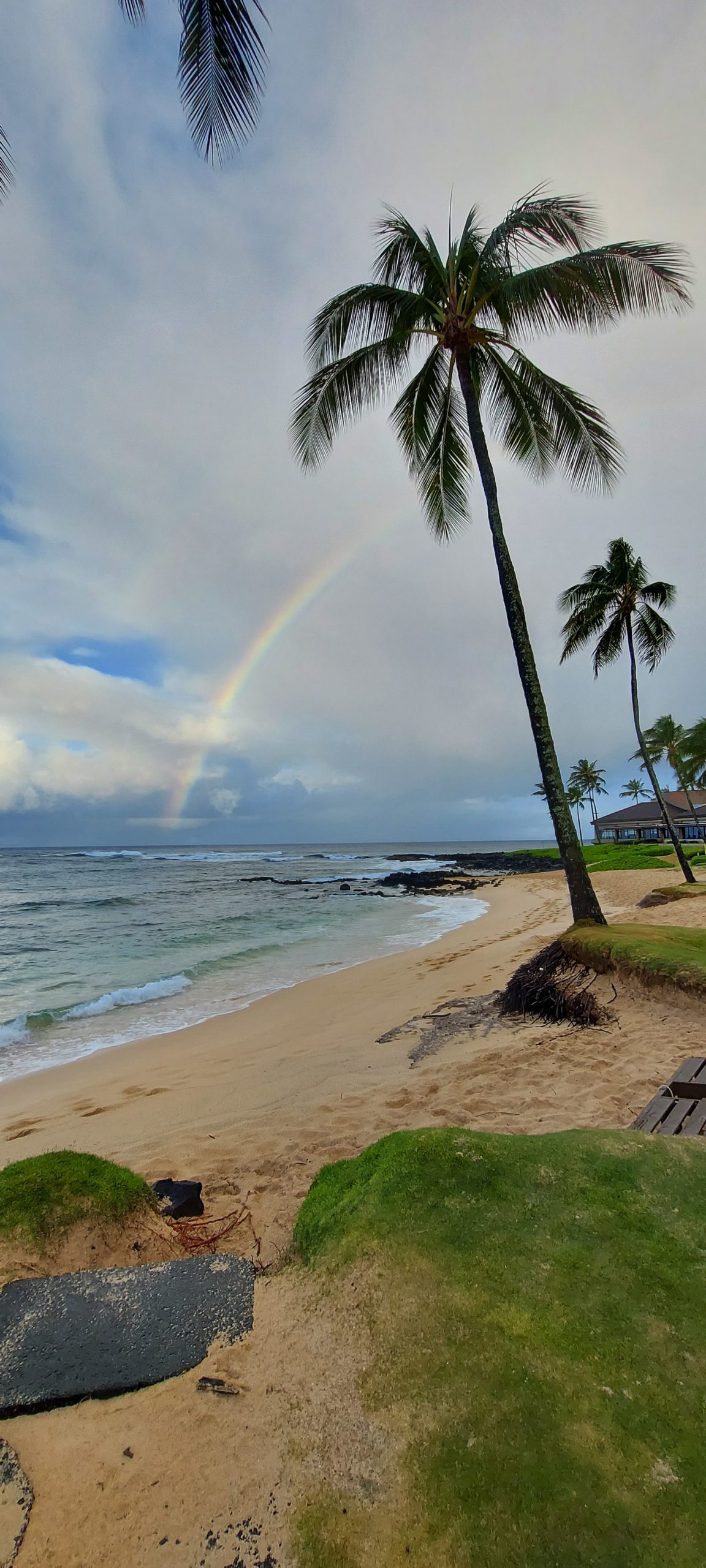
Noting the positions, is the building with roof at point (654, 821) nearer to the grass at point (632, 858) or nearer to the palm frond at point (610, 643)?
the grass at point (632, 858)

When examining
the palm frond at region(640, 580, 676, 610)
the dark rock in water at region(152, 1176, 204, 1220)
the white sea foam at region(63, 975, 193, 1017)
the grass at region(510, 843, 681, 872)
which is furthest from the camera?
the grass at region(510, 843, 681, 872)

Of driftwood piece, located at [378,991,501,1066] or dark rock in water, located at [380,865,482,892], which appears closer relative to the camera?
driftwood piece, located at [378,991,501,1066]

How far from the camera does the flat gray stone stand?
6.54 ft

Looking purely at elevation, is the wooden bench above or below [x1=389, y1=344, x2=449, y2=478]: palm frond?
below

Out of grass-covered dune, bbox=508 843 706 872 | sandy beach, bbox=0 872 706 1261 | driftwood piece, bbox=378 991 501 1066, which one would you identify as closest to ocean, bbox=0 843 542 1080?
sandy beach, bbox=0 872 706 1261

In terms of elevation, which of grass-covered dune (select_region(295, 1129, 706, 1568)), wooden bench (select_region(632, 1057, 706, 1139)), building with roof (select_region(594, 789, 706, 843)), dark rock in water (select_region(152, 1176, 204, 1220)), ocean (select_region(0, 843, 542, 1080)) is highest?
building with roof (select_region(594, 789, 706, 843))

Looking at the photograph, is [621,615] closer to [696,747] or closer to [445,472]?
[445,472]

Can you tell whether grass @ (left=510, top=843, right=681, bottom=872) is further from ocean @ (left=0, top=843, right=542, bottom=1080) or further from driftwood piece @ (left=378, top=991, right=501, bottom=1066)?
driftwood piece @ (left=378, top=991, right=501, bottom=1066)

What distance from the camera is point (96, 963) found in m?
14.8

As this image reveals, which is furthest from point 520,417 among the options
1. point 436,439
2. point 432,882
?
point 432,882

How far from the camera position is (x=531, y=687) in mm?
9297

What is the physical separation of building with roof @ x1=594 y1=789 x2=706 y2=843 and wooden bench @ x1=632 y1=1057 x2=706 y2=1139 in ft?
183

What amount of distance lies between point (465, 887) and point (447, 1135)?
3524 cm

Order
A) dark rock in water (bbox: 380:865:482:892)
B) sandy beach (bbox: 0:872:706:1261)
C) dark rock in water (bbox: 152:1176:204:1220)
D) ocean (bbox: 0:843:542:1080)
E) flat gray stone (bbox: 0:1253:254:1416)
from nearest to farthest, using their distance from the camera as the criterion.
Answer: flat gray stone (bbox: 0:1253:254:1416), dark rock in water (bbox: 152:1176:204:1220), sandy beach (bbox: 0:872:706:1261), ocean (bbox: 0:843:542:1080), dark rock in water (bbox: 380:865:482:892)
